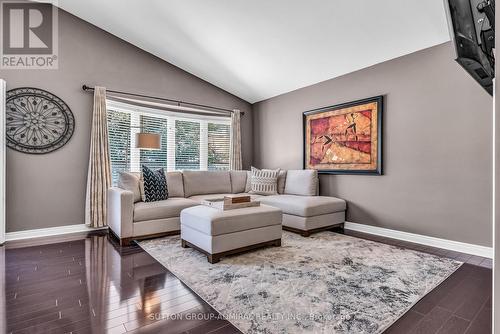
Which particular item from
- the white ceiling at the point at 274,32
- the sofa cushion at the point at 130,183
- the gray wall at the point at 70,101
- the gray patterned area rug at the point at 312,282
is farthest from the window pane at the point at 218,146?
the gray patterned area rug at the point at 312,282

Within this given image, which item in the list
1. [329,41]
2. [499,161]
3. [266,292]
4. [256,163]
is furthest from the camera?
[256,163]

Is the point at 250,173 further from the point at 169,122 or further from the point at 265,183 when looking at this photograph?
the point at 169,122

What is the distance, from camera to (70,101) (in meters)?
3.93

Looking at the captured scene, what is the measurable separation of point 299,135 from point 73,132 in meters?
3.61

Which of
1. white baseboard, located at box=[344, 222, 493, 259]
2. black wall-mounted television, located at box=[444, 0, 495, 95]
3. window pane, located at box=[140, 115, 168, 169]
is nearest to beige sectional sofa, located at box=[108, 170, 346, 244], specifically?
white baseboard, located at box=[344, 222, 493, 259]

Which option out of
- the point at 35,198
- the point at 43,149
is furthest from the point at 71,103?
the point at 35,198

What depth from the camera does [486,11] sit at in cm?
137

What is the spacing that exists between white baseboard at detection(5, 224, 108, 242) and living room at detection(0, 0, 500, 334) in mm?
19

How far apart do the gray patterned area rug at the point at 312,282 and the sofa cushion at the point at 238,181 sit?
193 cm

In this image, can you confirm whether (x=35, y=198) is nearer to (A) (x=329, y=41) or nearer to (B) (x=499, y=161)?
(A) (x=329, y=41)

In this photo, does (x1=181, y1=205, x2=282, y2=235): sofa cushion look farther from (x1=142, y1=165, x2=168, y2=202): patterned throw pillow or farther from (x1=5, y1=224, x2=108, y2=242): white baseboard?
(x1=5, y1=224, x2=108, y2=242): white baseboard

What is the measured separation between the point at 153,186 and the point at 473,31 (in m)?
3.62

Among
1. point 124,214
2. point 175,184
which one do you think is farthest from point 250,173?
point 124,214

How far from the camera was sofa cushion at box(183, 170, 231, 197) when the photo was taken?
4.52m
